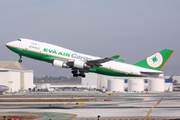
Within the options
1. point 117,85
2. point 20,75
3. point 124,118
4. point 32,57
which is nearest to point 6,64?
point 20,75

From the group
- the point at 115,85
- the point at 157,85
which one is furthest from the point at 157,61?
the point at 115,85

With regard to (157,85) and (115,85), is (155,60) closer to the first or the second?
(157,85)

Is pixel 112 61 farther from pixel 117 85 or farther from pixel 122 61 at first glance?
pixel 117 85

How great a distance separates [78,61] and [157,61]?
18973 mm

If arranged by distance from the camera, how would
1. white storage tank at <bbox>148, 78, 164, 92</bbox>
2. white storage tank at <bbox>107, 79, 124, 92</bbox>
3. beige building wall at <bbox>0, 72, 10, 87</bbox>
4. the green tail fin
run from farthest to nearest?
beige building wall at <bbox>0, 72, 10, 87</bbox>
white storage tank at <bbox>107, 79, 124, 92</bbox>
white storage tank at <bbox>148, 78, 164, 92</bbox>
the green tail fin

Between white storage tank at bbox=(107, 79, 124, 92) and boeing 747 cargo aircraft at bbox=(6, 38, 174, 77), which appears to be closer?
boeing 747 cargo aircraft at bbox=(6, 38, 174, 77)

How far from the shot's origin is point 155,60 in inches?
2420

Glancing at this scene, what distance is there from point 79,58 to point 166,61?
20.7 metres

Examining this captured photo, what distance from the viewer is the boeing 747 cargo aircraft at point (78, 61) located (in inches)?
2186

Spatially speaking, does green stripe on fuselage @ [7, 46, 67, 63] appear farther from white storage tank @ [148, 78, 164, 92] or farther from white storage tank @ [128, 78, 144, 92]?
white storage tank @ [148, 78, 164, 92]

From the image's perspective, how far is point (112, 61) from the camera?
59.5 m

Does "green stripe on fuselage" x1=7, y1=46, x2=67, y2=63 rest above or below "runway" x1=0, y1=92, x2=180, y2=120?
above

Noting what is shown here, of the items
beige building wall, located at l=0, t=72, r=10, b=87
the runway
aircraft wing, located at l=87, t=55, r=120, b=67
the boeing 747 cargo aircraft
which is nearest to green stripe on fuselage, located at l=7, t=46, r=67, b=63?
the boeing 747 cargo aircraft

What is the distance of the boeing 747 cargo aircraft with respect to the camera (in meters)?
55.5
